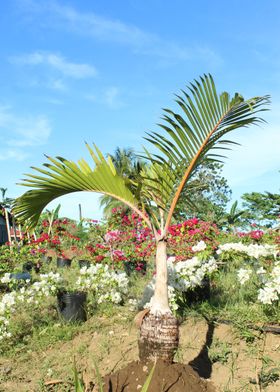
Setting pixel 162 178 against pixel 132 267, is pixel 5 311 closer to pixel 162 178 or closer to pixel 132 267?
pixel 162 178

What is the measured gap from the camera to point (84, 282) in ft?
19.1

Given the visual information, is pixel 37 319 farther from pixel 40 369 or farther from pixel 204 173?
pixel 204 173

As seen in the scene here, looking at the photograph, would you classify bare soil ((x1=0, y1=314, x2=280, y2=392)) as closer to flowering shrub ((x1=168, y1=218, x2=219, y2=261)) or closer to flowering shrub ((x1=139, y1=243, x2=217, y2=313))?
flowering shrub ((x1=139, y1=243, x2=217, y2=313))

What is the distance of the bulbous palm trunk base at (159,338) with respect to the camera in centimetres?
308

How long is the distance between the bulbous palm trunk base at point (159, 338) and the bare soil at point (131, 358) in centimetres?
57

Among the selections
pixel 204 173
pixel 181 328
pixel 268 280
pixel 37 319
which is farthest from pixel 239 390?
pixel 204 173

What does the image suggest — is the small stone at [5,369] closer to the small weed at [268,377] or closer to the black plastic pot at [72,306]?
the black plastic pot at [72,306]

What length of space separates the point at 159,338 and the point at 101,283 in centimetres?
285

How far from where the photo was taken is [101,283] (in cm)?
584

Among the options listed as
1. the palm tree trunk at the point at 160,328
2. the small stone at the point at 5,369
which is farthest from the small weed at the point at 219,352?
the small stone at the point at 5,369

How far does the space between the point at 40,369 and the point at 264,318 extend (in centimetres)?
267

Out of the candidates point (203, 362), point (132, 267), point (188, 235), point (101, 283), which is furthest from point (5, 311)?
point (188, 235)

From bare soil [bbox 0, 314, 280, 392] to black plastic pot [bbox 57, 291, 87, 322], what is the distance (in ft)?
1.62

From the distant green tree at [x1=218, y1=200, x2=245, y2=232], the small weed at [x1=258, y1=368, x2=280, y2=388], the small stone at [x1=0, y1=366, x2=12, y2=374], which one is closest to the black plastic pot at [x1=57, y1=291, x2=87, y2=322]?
the small stone at [x1=0, y1=366, x2=12, y2=374]
